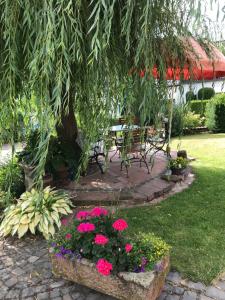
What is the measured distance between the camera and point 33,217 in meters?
3.45

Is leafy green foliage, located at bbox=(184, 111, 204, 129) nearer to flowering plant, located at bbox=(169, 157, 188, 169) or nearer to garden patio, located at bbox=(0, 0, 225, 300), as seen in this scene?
flowering plant, located at bbox=(169, 157, 188, 169)

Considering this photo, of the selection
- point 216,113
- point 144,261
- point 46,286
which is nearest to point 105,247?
point 144,261

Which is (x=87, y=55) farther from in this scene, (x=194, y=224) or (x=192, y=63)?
(x=194, y=224)

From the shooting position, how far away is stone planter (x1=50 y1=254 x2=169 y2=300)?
214 cm

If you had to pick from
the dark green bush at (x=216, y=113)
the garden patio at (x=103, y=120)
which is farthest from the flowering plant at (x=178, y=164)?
the dark green bush at (x=216, y=113)

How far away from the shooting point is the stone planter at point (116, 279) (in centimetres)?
214

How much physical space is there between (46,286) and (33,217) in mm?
1042

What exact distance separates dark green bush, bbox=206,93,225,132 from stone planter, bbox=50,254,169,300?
10620mm

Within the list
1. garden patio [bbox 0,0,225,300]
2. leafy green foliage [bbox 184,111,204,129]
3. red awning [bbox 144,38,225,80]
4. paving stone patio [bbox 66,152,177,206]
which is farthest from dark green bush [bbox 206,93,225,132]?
red awning [bbox 144,38,225,80]

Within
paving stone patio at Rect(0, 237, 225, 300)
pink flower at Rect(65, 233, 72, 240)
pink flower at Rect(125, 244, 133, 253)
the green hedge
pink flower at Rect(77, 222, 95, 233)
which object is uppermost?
the green hedge

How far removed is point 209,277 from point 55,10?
99.7 inches

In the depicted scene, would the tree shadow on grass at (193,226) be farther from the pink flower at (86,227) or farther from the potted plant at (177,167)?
the pink flower at (86,227)

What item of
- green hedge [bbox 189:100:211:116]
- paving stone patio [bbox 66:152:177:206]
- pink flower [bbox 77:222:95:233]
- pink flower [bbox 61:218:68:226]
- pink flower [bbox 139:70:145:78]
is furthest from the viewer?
paving stone patio [bbox 66:152:177:206]

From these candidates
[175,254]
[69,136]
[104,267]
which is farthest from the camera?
[69,136]
